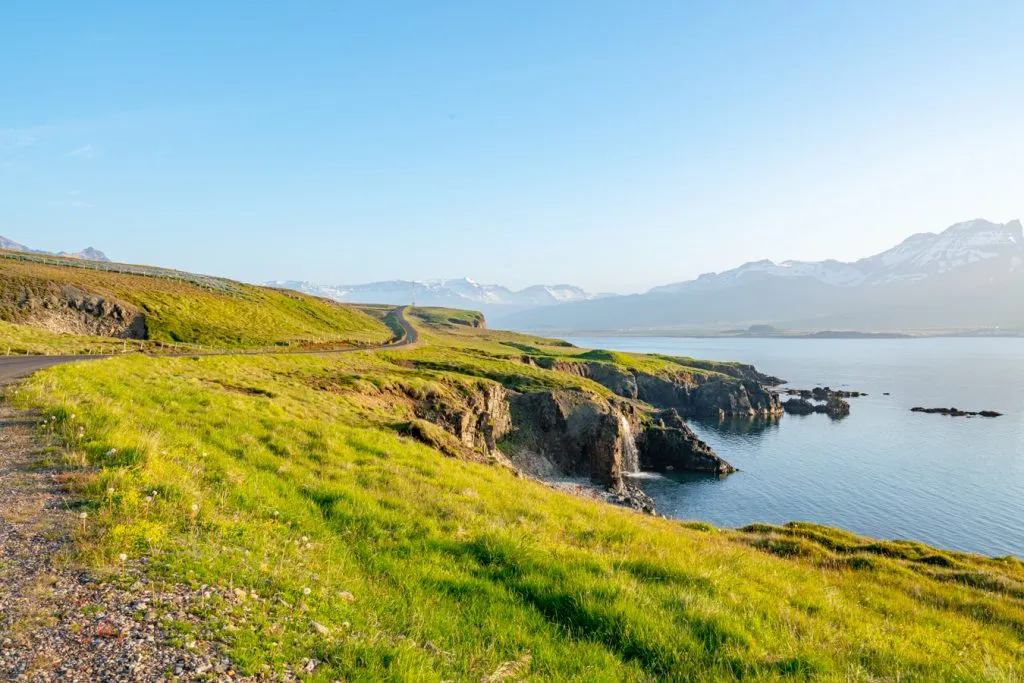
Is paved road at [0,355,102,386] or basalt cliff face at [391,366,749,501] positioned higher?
paved road at [0,355,102,386]

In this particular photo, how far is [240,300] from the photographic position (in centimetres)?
10431

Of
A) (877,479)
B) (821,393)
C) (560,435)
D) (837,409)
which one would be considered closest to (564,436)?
(560,435)

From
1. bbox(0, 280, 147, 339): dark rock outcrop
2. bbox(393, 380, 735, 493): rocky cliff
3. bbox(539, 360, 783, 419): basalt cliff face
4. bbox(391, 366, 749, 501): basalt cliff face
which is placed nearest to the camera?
bbox(391, 366, 749, 501): basalt cliff face

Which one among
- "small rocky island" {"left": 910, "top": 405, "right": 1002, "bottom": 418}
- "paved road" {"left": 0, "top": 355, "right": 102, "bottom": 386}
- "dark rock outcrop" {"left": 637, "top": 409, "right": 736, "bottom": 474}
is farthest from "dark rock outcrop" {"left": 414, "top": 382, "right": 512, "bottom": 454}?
"small rocky island" {"left": 910, "top": 405, "right": 1002, "bottom": 418}

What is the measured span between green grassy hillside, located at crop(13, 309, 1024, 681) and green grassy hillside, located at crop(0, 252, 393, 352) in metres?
33.3

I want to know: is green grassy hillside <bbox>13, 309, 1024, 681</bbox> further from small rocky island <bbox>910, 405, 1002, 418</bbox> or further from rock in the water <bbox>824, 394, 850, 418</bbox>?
small rocky island <bbox>910, 405, 1002, 418</bbox>

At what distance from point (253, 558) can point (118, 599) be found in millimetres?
2044

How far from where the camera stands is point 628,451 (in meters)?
72.3

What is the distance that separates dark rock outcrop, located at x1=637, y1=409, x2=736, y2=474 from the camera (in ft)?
233

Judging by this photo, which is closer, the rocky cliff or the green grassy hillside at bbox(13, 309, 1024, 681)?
the green grassy hillside at bbox(13, 309, 1024, 681)

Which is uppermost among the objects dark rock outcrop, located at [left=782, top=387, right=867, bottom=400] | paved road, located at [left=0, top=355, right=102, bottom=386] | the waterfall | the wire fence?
the wire fence

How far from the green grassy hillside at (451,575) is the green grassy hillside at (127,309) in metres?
33.3

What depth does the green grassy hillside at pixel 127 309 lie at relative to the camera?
60.0m

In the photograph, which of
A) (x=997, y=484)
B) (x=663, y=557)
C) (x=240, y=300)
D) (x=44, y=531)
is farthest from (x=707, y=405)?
(x=44, y=531)
